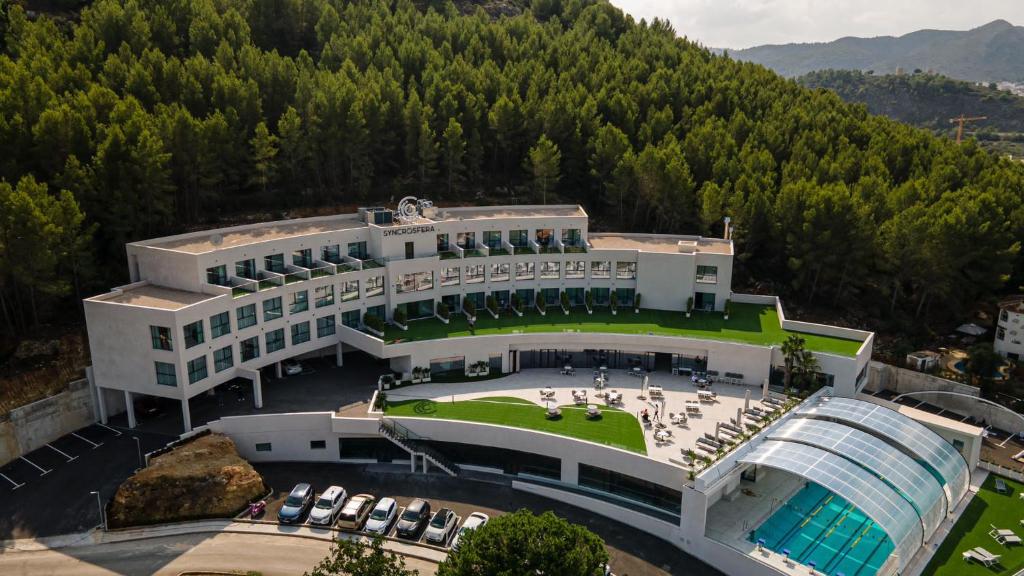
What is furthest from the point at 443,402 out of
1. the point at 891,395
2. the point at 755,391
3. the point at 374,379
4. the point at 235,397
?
the point at 891,395

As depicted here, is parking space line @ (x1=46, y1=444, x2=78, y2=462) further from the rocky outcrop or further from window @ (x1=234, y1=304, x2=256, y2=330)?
window @ (x1=234, y1=304, x2=256, y2=330)

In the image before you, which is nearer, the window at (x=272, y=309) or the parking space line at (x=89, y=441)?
the parking space line at (x=89, y=441)

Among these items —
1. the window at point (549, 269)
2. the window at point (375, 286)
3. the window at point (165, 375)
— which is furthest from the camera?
the window at point (549, 269)

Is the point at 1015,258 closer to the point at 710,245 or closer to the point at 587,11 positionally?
the point at 710,245

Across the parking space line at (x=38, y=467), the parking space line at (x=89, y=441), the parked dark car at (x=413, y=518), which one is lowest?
the parked dark car at (x=413, y=518)

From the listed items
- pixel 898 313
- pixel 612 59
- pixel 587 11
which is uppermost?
pixel 587 11

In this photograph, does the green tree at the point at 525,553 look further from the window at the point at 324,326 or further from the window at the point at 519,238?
the window at the point at 519,238

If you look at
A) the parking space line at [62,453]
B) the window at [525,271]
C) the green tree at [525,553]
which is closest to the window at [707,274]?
the window at [525,271]

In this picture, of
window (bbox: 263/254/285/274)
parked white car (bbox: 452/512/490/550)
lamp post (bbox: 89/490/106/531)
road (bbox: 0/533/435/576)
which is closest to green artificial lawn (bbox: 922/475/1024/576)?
parked white car (bbox: 452/512/490/550)
